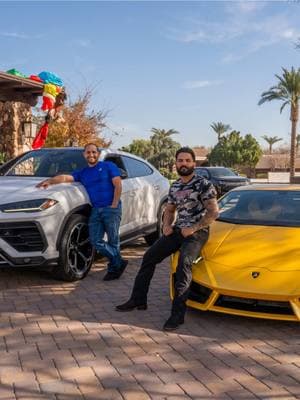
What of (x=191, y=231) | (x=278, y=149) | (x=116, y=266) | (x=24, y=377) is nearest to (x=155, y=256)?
(x=191, y=231)

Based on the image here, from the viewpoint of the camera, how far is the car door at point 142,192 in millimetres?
7297

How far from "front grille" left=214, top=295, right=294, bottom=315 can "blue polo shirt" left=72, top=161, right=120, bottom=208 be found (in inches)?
84.9

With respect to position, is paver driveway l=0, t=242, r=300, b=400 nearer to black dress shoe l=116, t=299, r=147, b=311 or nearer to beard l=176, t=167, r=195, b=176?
black dress shoe l=116, t=299, r=147, b=311

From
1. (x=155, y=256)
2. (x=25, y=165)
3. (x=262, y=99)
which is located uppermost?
(x=262, y=99)

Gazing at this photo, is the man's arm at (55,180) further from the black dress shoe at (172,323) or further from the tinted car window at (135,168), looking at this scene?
the black dress shoe at (172,323)

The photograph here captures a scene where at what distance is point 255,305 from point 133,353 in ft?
3.97

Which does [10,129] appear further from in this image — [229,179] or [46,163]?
[229,179]

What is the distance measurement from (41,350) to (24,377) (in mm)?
496

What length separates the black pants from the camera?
4.50 m

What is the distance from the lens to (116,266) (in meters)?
6.27

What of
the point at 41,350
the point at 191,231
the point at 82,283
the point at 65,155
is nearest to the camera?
the point at 41,350

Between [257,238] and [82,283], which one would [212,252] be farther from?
[82,283]

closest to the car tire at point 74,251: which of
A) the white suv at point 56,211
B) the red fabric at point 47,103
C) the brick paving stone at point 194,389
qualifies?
the white suv at point 56,211

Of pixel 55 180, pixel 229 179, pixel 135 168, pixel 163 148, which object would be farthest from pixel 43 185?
pixel 163 148
